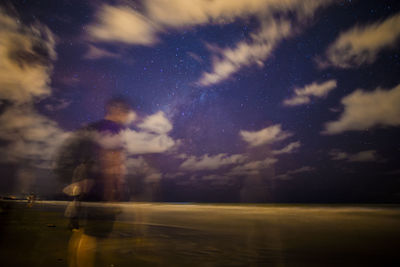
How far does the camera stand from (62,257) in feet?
18.2

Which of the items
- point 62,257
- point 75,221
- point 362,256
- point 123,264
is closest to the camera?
point 123,264

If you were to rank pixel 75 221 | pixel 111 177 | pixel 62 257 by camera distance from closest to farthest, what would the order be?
pixel 62 257 → pixel 111 177 → pixel 75 221

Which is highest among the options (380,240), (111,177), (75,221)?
(111,177)

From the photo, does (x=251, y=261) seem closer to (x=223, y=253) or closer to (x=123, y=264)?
(x=223, y=253)

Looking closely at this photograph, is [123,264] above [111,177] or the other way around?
the other way around

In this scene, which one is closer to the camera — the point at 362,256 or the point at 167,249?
the point at 362,256

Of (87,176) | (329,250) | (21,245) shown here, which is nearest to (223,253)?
(329,250)

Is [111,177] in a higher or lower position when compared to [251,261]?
higher

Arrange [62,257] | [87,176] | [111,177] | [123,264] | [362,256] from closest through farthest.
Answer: [123,264], [62,257], [362,256], [111,177], [87,176]

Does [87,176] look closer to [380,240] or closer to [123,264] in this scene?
[123,264]

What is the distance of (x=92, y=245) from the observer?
281 inches

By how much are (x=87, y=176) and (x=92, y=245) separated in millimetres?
2399

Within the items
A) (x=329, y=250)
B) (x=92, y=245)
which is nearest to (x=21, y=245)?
(x=92, y=245)

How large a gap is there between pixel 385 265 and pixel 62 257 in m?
8.03
